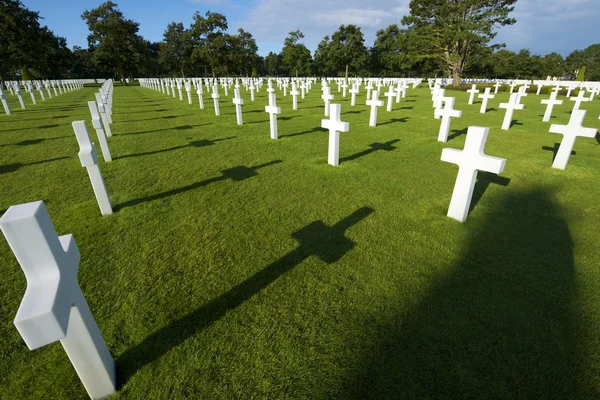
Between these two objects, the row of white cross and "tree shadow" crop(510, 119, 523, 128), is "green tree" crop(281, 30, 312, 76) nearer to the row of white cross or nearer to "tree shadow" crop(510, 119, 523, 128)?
the row of white cross

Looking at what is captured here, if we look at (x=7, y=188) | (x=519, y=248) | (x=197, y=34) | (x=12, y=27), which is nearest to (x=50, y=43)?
(x=12, y=27)

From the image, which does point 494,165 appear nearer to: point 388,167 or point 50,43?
point 388,167

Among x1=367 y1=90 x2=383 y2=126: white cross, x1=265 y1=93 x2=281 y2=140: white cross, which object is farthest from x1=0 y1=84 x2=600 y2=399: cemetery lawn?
x1=367 y1=90 x2=383 y2=126: white cross

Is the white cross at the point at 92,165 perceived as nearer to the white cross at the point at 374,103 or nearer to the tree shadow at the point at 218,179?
the tree shadow at the point at 218,179

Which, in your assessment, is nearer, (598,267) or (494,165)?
(598,267)

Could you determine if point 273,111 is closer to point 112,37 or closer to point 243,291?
point 243,291

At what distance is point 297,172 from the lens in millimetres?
5188

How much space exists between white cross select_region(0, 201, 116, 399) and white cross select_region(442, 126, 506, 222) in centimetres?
366

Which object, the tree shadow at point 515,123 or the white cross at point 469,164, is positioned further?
the tree shadow at point 515,123

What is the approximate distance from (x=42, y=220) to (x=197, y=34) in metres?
61.6

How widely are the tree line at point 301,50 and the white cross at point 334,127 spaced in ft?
89.5

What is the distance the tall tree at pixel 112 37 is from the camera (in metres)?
49.6

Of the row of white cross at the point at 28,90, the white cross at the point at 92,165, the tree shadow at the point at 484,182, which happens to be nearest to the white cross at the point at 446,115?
the tree shadow at the point at 484,182

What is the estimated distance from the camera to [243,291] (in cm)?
237
